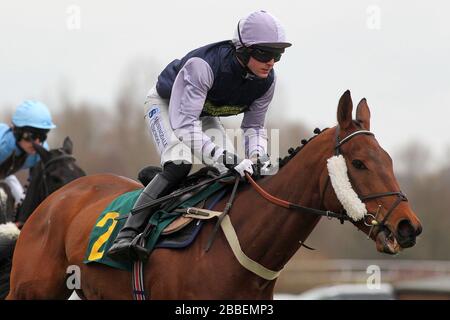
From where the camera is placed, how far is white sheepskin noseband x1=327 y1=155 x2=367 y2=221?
5590 mm

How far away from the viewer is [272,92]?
6.95 m

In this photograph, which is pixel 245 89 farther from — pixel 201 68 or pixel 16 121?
pixel 16 121

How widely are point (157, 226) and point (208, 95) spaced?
3.25 ft

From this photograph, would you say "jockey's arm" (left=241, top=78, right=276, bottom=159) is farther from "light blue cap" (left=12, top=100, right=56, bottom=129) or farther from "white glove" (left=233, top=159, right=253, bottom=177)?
"light blue cap" (left=12, top=100, right=56, bottom=129)

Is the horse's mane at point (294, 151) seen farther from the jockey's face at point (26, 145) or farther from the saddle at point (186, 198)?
the jockey's face at point (26, 145)

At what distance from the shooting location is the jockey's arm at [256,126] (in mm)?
6938

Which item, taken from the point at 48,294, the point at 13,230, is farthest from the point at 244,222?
the point at 13,230

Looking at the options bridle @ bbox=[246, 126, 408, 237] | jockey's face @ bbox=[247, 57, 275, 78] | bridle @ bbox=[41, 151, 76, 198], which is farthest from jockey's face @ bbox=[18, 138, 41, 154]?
bridle @ bbox=[246, 126, 408, 237]

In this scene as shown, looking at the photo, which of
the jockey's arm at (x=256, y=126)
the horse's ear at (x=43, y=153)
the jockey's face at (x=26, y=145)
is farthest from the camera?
the jockey's face at (x=26, y=145)

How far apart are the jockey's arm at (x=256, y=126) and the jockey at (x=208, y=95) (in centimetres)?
1

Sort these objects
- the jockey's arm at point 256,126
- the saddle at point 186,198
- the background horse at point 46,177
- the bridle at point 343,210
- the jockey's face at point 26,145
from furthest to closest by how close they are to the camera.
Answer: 1. the jockey's face at point 26,145
2. the background horse at point 46,177
3. the jockey's arm at point 256,126
4. the saddle at point 186,198
5. the bridle at point 343,210

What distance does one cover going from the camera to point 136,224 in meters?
6.54

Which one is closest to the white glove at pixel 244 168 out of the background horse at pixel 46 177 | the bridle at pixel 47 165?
the background horse at pixel 46 177
